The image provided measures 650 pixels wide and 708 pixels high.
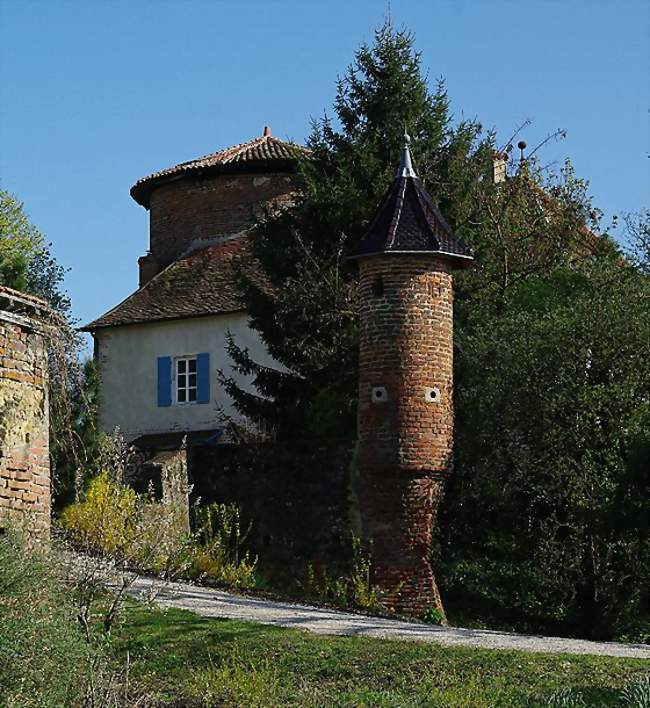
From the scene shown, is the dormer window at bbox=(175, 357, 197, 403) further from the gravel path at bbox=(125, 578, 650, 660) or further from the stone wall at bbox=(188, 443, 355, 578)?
the gravel path at bbox=(125, 578, 650, 660)

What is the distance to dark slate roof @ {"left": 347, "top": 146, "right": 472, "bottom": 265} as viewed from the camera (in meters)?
22.9

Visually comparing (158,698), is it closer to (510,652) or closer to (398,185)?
(510,652)

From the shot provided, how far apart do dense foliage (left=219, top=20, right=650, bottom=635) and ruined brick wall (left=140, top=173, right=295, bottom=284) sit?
25.8 feet

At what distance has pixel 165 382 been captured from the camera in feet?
119

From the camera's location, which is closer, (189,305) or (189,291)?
(189,305)

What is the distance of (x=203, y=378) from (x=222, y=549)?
12.9m

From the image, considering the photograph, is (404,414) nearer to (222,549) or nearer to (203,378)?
(222,549)

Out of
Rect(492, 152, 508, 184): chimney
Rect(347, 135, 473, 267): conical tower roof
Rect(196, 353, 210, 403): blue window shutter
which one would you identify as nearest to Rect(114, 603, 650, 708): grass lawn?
Rect(347, 135, 473, 267): conical tower roof

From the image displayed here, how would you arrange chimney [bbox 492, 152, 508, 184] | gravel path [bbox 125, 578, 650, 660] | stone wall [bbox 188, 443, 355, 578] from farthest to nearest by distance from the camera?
chimney [bbox 492, 152, 508, 184]
stone wall [bbox 188, 443, 355, 578]
gravel path [bbox 125, 578, 650, 660]

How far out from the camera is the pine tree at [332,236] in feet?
87.1

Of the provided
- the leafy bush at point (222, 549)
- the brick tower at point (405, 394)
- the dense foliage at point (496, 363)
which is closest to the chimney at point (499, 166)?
the dense foliage at point (496, 363)

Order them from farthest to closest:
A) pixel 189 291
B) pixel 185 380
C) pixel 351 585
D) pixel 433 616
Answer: pixel 189 291 < pixel 185 380 < pixel 351 585 < pixel 433 616

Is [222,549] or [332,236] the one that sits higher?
[332,236]

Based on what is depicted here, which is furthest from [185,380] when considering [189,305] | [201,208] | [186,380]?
[201,208]
